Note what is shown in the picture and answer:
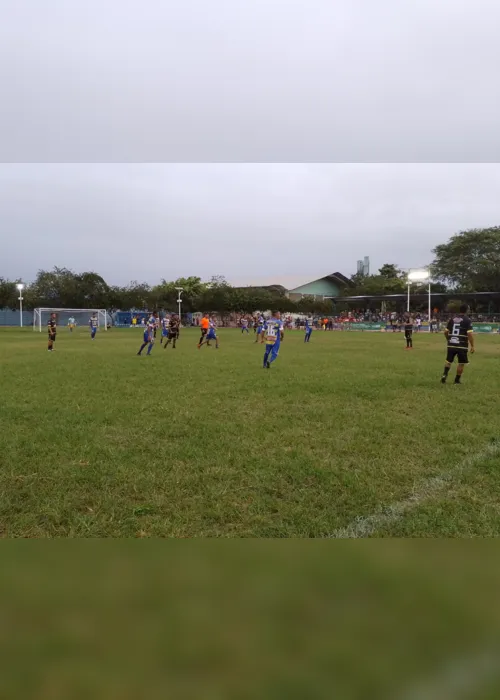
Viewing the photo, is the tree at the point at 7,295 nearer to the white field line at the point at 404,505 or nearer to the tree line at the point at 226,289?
the tree line at the point at 226,289

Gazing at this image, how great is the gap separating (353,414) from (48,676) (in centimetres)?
633

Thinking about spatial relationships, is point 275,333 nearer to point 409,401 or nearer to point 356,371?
point 356,371

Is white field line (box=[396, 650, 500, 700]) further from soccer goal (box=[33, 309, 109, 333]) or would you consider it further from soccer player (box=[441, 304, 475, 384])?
soccer goal (box=[33, 309, 109, 333])

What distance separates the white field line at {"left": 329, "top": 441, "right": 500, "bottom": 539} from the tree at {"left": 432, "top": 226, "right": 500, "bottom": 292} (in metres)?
62.0

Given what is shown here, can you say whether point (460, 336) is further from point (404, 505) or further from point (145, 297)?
point (145, 297)

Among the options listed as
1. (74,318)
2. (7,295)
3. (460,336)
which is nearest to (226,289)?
(74,318)

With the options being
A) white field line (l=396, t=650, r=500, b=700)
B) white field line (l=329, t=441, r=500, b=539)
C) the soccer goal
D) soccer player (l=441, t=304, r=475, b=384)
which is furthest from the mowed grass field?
the soccer goal

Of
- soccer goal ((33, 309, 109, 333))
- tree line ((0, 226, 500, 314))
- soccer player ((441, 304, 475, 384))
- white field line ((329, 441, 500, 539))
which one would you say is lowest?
white field line ((329, 441, 500, 539))

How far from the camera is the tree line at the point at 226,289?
198 ft

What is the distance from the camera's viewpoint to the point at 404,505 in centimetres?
392

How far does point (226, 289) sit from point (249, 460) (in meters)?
65.8

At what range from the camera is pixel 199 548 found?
119 inches

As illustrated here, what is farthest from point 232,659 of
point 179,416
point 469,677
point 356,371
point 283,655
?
point 356,371

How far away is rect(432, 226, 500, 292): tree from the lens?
59.8 m
